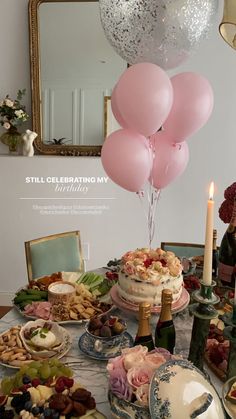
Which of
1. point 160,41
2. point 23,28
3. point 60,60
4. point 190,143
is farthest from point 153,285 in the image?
point 23,28

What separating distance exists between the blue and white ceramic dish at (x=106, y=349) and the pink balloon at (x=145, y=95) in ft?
2.65

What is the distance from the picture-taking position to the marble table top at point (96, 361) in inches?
39.7

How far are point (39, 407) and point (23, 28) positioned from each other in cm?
251

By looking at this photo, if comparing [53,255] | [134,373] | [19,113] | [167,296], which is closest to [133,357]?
[134,373]

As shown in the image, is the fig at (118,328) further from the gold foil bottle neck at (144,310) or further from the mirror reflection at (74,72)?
the mirror reflection at (74,72)

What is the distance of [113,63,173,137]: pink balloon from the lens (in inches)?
56.4

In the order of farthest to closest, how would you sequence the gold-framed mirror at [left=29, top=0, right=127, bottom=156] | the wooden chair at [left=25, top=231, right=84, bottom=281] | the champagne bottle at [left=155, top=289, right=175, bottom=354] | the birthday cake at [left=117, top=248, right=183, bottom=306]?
the gold-framed mirror at [left=29, top=0, right=127, bottom=156] → the wooden chair at [left=25, top=231, right=84, bottom=281] → the birthday cake at [left=117, top=248, right=183, bottom=306] → the champagne bottle at [left=155, top=289, right=175, bottom=354]

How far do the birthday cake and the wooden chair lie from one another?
0.72 m

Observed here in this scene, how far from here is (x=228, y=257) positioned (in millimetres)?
1599

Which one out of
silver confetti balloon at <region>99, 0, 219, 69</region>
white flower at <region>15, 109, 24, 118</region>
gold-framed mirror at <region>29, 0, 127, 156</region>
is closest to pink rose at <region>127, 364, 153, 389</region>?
silver confetti balloon at <region>99, 0, 219, 69</region>

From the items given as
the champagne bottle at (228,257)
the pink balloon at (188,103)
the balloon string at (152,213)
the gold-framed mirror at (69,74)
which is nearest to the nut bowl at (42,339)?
the champagne bottle at (228,257)

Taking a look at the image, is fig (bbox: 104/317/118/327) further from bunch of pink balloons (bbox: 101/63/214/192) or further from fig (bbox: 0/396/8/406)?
bunch of pink balloons (bbox: 101/63/214/192)

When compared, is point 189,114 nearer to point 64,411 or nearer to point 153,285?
point 153,285

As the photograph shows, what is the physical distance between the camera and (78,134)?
2736mm
